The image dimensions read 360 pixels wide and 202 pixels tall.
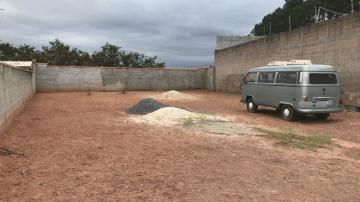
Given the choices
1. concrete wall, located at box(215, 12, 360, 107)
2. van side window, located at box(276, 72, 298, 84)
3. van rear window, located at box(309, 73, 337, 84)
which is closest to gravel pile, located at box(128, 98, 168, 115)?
van side window, located at box(276, 72, 298, 84)

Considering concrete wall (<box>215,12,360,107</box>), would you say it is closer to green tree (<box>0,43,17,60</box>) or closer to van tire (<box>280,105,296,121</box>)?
van tire (<box>280,105,296,121</box>)

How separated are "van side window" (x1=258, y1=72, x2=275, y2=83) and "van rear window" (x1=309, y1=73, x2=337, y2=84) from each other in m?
1.77

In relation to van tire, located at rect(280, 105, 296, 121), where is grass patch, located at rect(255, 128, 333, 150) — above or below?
below

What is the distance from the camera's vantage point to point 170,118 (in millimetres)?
13531

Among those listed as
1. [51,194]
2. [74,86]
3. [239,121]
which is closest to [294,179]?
[51,194]

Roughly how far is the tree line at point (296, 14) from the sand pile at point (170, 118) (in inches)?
1064

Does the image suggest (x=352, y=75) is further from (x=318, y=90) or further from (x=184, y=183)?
(x=184, y=183)

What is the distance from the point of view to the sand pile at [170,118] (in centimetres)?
1297

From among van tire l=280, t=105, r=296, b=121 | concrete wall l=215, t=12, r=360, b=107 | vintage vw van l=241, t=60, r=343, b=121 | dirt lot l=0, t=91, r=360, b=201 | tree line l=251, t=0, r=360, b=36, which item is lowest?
dirt lot l=0, t=91, r=360, b=201

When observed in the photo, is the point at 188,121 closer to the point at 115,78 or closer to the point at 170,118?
the point at 170,118

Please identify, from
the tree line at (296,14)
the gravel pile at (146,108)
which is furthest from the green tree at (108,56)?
the gravel pile at (146,108)

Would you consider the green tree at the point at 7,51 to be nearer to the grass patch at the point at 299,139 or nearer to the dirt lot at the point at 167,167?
the dirt lot at the point at 167,167

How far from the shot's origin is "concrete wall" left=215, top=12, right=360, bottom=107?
16.9 m

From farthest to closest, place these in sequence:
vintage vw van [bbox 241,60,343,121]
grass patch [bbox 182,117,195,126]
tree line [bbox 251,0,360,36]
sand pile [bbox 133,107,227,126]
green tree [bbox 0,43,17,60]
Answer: green tree [bbox 0,43,17,60]
tree line [bbox 251,0,360,36]
vintage vw van [bbox 241,60,343,121]
sand pile [bbox 133,107,227,126]
grass patch [bbox 182,117,195,126]
